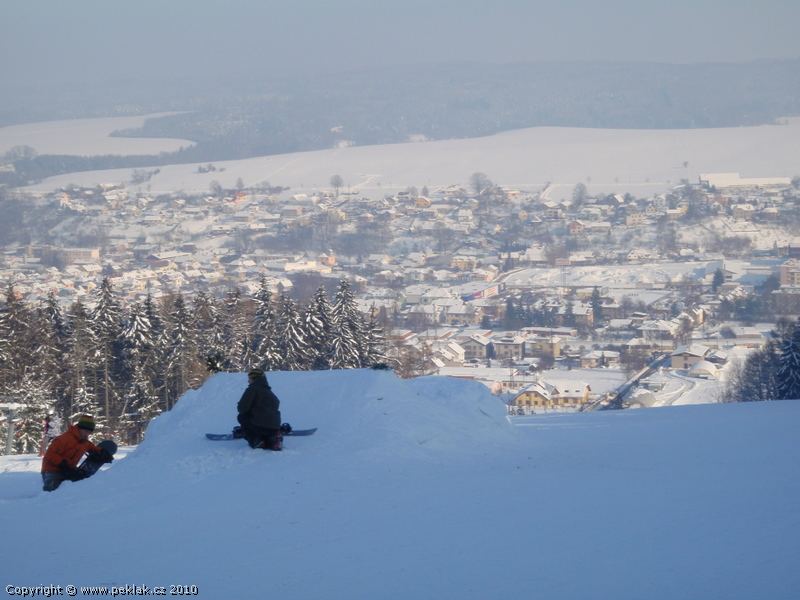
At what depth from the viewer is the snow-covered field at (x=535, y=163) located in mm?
90500

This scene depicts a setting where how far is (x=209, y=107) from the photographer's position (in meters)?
122

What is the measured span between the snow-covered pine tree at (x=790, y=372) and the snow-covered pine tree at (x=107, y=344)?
14613 mm

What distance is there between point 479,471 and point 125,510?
268cm

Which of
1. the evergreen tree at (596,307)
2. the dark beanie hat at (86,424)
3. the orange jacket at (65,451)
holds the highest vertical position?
the dark beanie hat at (86,424)

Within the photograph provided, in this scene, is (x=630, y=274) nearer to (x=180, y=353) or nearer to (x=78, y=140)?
(x=180, y=353)

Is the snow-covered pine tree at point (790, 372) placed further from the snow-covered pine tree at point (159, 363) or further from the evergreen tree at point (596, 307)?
the evergreen tree at point (596, 307)

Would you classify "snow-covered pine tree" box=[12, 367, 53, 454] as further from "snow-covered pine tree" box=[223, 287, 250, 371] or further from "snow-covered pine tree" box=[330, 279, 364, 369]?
"snow-covered pine tree" box=[330, 279, 364, 369]

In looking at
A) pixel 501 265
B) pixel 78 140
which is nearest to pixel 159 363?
pixel 501 265

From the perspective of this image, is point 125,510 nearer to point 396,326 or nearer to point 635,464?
point 635,464

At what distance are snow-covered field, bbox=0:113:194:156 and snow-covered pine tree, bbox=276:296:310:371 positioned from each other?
8077 centimetres

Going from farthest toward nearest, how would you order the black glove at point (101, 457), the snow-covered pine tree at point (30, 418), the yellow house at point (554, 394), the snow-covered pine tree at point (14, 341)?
1. the yellow house at point (554, 394)
2. the snow-covered pine tree at point (14, 341)
3. the snow-covered pine tree at point (30, 418)
4. the black glove at point (101, 457)

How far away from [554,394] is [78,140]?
294 ft

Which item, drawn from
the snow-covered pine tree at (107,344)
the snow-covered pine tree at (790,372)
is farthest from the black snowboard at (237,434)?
the snow-covered pine tree at (107,344)

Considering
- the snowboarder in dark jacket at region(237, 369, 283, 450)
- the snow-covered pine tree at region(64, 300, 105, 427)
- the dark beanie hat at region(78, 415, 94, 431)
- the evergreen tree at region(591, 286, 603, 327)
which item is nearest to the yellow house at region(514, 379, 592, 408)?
the snow-covered pine tree at region(64, 300, 105, 427)
